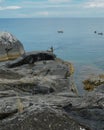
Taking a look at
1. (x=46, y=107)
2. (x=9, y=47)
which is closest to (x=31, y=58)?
(x=9, y=47)

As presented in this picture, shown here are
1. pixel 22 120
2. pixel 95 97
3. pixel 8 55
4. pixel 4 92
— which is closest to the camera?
pixel 22 120

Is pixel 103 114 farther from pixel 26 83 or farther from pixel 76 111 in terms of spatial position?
pixel 26 83

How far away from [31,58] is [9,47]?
48.4 ft

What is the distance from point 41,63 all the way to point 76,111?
1093 inches

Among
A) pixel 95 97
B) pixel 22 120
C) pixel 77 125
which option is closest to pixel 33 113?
pixel 22 120

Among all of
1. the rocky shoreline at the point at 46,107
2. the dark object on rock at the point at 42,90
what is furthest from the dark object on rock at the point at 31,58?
the dark object on rock at the point at 42,90

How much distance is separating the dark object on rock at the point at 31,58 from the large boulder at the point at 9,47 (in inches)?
437

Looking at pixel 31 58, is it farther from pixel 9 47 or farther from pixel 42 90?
pixel 42 90

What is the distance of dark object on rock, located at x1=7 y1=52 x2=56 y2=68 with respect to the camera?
1806 inches

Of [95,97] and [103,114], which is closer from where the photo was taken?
[103,114]

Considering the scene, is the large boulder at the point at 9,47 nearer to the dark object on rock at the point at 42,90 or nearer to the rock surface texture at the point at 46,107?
the rock surface texture at the point at 46,107

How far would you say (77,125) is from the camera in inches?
472

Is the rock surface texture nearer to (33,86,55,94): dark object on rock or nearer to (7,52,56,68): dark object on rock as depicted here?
(33,86,55,94): dark object on rock

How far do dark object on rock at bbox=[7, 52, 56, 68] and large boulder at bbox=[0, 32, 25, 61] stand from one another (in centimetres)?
1110
